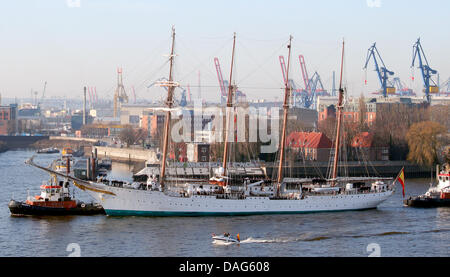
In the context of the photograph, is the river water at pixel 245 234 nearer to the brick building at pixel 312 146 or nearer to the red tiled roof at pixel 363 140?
the brick building at pixel 312 146

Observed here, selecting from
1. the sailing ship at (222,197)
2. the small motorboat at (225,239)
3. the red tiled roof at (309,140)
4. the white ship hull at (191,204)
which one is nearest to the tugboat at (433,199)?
the sailing ship at (222,197)

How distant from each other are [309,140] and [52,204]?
100.0ft

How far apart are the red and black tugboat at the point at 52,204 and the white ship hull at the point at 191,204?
2.78ft

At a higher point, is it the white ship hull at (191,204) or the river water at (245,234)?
the white ship hull at (191,204)

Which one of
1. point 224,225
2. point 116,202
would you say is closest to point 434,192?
point 224,225

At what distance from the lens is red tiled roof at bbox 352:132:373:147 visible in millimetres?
60906

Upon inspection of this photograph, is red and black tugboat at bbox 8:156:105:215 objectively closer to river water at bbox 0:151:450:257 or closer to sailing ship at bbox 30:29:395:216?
river water at bbox 0:151:450:257

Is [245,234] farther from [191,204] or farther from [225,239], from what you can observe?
[191,204]

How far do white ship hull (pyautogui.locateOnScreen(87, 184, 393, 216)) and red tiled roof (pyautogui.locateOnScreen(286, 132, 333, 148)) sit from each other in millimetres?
23107

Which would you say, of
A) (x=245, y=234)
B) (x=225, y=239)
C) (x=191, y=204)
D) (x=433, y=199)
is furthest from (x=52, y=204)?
(x=433, y=199)

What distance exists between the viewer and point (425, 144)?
190 feet

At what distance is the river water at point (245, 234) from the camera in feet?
85.7

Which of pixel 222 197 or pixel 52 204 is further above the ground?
pixel 222 197
